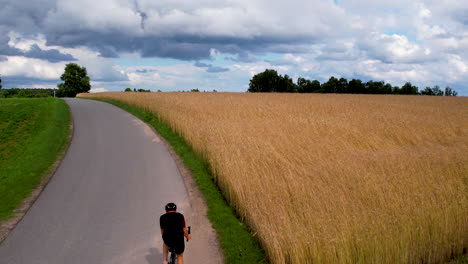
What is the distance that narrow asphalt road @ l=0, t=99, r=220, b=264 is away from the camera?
7863mm

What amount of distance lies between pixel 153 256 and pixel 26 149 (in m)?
12.9

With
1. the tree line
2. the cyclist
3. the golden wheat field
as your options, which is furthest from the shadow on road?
the tree line

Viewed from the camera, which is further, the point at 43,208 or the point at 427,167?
the point at 427,167

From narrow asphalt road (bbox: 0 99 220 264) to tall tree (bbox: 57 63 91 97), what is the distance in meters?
97.2

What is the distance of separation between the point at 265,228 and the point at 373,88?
10027 cm

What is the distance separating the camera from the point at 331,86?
104 m

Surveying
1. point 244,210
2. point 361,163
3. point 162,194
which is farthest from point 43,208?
point 361,163

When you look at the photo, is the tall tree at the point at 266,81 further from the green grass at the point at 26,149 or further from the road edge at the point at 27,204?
the road edge at the point at 27,204

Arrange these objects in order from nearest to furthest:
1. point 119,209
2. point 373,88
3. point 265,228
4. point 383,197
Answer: point 265,228 → point 383,197 → point 119,209 → point 373,88

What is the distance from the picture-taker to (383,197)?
8.73 m

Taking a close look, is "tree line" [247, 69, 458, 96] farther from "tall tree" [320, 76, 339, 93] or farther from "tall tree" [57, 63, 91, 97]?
"tall tree" [57, 63, 91, 97]

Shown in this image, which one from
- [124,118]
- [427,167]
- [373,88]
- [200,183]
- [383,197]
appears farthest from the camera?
[373,88]

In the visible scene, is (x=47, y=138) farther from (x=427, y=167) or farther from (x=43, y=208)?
(x=427, y=167)

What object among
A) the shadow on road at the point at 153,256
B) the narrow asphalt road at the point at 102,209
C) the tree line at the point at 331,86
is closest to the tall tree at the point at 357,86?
the tree line at the point at 331,86
